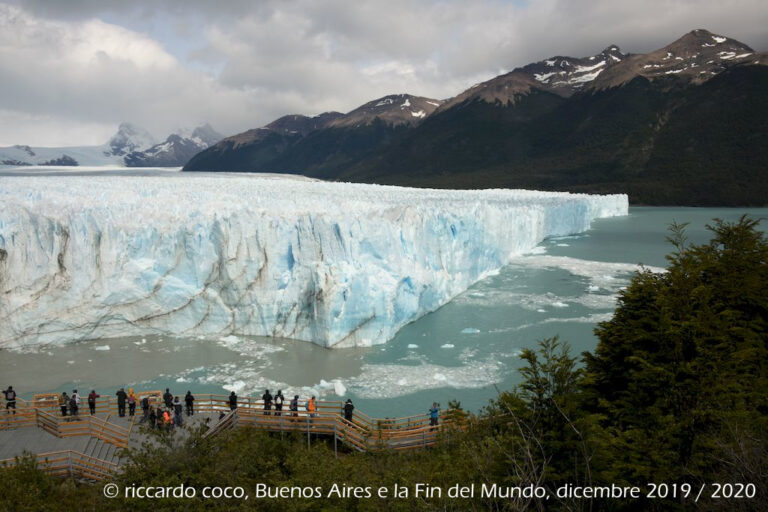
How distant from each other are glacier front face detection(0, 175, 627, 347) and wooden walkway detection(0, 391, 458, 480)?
19.9 feet

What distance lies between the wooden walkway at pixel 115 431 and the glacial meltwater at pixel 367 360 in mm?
1932

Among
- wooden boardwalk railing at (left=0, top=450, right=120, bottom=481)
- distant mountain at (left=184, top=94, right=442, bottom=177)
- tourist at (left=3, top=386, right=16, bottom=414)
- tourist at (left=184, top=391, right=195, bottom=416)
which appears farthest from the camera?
distant mountain at (left=184, top=94, right=442, bottom=177)

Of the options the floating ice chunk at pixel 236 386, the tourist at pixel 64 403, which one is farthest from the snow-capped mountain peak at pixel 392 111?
the tourist at pixel 64 403

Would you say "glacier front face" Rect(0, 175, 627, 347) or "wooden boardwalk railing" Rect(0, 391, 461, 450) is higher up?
"glacier front face" Rect(0, 175, 627, 347)

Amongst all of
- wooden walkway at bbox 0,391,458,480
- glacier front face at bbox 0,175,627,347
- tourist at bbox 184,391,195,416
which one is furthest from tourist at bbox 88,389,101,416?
glacier front face at bbox 0,175,627,347

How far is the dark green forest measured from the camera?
516 cm

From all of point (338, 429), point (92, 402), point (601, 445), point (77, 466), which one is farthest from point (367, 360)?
point (601, 445)

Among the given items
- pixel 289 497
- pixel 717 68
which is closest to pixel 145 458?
pixel 289 497

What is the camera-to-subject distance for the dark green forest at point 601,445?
203 inches

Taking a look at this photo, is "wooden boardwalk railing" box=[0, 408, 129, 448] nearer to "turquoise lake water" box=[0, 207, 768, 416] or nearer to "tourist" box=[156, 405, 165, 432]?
"tourist" box=[156, 405, 165, 432]

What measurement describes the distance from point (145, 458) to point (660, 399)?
22.5 ft

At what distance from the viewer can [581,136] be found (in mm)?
110688

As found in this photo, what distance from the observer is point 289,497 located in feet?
19.7

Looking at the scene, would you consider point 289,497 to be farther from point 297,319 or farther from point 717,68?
point 717,68
